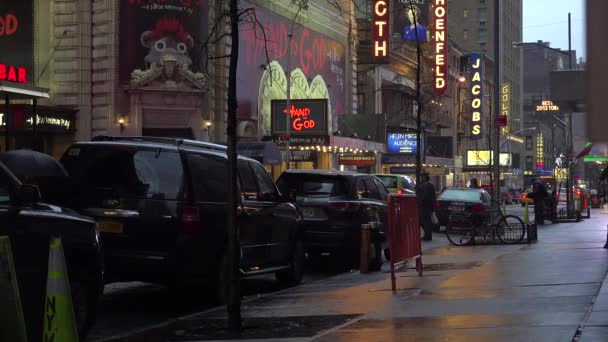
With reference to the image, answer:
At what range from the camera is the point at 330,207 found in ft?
49.5

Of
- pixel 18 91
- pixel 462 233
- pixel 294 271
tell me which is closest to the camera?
pixel 294 271

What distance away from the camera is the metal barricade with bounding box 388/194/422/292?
11461 millimetres

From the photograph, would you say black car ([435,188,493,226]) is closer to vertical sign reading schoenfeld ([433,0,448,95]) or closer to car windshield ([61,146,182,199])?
car windshield ([61,146,182,199])

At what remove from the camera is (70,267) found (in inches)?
309

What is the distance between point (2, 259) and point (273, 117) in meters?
33.7

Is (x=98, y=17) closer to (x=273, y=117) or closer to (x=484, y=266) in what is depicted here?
(x=273, y=117)

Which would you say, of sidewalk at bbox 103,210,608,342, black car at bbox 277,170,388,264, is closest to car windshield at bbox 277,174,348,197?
black car at bbox 277,170,388,264

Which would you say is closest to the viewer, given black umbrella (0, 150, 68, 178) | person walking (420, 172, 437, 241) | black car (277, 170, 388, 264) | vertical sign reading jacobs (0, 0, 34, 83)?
black umbrella (0, 150, 68, 178)

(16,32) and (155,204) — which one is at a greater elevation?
(16,32)

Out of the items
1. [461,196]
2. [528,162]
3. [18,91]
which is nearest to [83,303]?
[18,91]

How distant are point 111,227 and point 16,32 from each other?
82.0 ft

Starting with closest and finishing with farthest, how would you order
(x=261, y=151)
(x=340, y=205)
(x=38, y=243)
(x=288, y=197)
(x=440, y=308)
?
1. (x=38, y=243)
2. (x=440, y=308)
3. (x=288, y=197)
4. (x=340, y=205)
5. (x=261, y=151)

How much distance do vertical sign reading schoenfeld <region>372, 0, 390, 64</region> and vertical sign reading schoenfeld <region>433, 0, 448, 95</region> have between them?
1195cm

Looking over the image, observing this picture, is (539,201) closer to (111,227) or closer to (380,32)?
(380,32)
